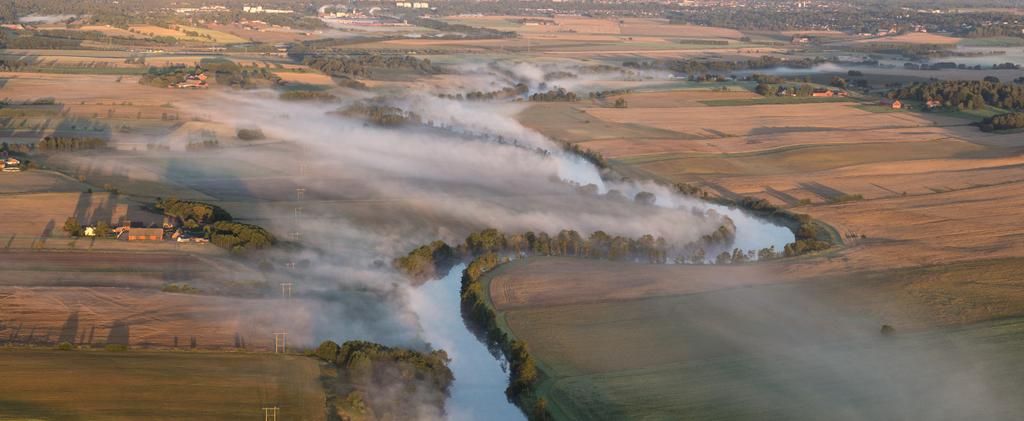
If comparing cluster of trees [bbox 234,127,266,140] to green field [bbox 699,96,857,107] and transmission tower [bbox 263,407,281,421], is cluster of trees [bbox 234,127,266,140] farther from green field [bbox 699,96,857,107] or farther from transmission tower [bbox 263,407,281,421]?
transmission tower [bbox 263,407,281,421]

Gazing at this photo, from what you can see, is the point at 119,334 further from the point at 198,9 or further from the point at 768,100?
the point at 198,9

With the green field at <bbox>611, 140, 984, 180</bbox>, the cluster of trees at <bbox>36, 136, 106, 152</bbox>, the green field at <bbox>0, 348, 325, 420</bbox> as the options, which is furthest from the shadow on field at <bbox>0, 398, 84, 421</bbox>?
the green field at <bbox>611, 140, 984, 180</bbox>

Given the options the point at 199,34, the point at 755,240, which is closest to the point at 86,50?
the point at 199,34

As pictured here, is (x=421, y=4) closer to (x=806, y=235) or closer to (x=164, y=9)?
(x=164, y=9)

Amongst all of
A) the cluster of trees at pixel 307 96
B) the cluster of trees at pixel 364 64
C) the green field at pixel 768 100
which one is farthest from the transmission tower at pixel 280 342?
the cluster of trees at pixel 364 64

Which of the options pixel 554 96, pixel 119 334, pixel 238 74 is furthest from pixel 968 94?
pixel 119 334

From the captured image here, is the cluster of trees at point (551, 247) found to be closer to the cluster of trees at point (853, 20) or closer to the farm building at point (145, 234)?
the farm building at point (145, 234)
